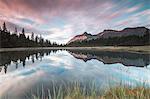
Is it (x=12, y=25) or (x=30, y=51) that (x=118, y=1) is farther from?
(x=30, y=51)

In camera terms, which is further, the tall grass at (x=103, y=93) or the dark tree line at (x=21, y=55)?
the dark tree line at (x=21, y=55)

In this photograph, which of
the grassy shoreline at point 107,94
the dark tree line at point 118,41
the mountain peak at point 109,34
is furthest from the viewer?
the dark tree line at point 118,41

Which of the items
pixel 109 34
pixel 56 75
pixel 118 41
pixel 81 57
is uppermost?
pixel 109 34

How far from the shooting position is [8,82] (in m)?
Result: 3.33

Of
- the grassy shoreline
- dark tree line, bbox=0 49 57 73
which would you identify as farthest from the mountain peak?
the grassy shoreline

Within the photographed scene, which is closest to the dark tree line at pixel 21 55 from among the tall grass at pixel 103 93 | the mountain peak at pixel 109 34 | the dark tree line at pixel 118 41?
the dark tree line at pixel 118 41

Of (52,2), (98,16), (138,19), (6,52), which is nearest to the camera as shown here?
(52,2)

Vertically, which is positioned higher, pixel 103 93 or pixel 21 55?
pixel 21 55

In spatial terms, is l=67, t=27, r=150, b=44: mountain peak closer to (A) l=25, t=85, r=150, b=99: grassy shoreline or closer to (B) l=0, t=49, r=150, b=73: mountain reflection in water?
(B) l=0, t=49, r=150, b=73: mountain reflection in water

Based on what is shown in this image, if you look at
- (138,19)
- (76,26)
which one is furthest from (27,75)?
(138,19)

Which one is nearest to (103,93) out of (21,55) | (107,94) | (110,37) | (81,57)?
(107,94)

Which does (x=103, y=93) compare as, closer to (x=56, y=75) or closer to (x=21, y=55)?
(x=56, y=75)

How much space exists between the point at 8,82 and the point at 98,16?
1896 mm

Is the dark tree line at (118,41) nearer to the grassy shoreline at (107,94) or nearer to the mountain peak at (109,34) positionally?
the mountain peak at (109,34)
